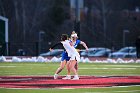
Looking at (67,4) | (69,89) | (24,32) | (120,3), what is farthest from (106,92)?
(120,3)

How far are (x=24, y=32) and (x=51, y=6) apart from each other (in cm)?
662

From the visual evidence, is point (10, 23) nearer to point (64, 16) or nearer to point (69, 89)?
point (64, 16)

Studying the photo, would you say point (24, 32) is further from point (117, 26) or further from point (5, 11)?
point (117, 26)

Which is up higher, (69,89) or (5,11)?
(5,11)

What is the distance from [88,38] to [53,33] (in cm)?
532

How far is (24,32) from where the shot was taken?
8744cm

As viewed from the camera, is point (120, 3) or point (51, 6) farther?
point (120, 3)

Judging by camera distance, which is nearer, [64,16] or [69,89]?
[69,89]

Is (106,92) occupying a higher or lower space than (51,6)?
lower

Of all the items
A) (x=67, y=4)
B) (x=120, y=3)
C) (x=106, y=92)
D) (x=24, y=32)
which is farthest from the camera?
(x=120, y=3)

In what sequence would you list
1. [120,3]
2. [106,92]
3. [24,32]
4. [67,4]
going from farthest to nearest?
[120,3]
[67,4]
[24,32]
[106,92]

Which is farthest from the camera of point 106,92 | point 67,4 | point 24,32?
point 67,4


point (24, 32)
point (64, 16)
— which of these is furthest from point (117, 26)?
point (24, 32)

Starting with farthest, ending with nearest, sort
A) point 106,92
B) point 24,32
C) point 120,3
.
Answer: point 120,3
point 24,32
point 106,92
